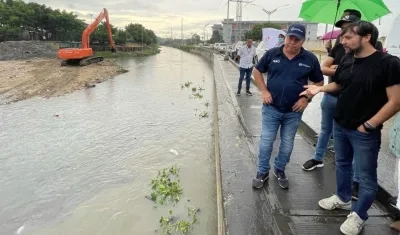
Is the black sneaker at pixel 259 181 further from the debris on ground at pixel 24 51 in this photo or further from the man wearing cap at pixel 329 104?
the debris on ground at pixel 24 51

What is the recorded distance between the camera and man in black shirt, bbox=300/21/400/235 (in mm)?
2322

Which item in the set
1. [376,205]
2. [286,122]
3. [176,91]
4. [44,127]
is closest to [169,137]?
[44,127]

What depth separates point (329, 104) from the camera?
3.62 m

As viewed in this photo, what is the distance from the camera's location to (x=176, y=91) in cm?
1516

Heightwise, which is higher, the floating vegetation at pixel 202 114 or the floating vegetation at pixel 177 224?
the floating vegetation at pixel 202 114

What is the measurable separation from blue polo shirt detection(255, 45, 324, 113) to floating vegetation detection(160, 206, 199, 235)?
5.83ft

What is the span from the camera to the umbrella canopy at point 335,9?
13.1ft

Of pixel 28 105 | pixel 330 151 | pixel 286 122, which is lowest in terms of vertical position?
pixel 28 105

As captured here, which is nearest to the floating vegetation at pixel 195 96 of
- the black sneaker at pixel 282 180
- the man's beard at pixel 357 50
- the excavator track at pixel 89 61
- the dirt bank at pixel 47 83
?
the dirt bank at pixel 47 83

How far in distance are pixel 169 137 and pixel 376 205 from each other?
5045 millimetres

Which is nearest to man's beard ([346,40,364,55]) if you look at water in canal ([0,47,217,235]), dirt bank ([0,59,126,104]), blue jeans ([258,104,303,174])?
blue jeans ([258,104,303,174])

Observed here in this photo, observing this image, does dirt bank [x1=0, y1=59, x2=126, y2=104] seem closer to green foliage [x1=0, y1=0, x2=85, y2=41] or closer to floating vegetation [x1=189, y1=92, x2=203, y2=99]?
floating vegetation [x1=189, y1=92, x2=203, y2=99]

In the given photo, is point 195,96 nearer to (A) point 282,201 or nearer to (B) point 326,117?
(B) point 326,117

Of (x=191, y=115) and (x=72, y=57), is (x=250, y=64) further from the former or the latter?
(x=72, y=57)
